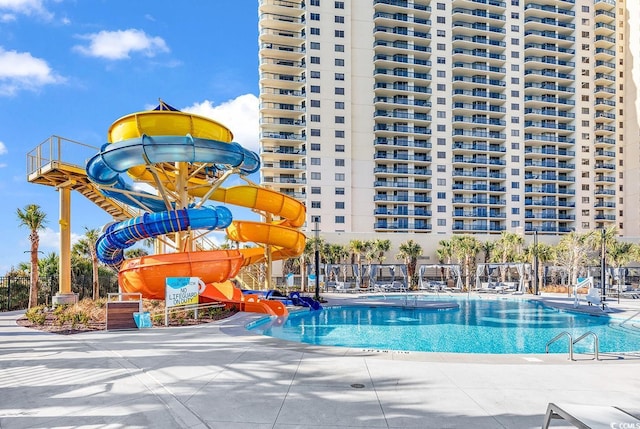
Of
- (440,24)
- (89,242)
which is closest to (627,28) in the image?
(440,24)

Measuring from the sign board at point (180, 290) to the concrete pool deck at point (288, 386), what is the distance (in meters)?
4.22

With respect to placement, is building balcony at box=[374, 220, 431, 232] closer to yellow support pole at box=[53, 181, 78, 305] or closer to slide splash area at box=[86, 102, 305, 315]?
slide splash area at box=[86, 102, 305, 315]

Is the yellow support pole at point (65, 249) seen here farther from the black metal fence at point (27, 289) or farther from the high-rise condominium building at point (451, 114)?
the high-rise condominium building at point (451, 114)

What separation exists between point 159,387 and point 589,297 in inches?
1000

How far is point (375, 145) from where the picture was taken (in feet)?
207

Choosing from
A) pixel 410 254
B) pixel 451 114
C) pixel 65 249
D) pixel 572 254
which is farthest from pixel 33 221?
pixel 451 114

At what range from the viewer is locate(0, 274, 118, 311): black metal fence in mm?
22531

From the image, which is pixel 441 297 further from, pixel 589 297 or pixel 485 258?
pixel 485 258

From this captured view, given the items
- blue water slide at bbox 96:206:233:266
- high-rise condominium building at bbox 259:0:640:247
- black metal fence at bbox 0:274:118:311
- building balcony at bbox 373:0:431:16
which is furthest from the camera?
building balcony at bbox 373:0:431:16

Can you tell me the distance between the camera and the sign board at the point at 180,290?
50.2 feet

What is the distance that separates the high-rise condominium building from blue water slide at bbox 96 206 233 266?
4093cm

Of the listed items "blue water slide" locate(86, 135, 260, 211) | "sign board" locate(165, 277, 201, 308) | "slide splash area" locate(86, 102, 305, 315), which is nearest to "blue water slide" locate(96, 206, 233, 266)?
"slide splash area" locate(86, 102, 305, 315)

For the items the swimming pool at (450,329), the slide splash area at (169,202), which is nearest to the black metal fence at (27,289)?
the slide splash area at (169,202)

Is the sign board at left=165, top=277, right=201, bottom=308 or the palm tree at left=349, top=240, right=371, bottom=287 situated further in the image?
the palm tree at left=349, top=240, right=371, bottom=287
